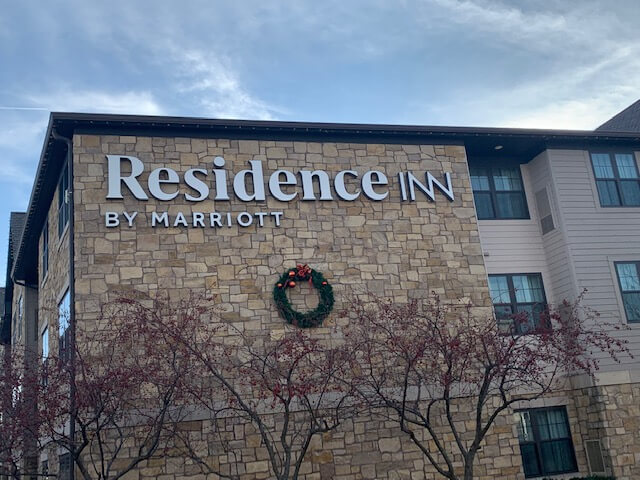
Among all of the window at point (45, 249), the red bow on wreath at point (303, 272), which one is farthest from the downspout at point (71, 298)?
the red bow on wreath at point (303, 272)

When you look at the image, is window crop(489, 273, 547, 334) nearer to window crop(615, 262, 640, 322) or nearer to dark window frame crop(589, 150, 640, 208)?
window crop(615, 262, 640, 322)

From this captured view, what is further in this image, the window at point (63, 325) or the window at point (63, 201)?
the window at point (63, 201)

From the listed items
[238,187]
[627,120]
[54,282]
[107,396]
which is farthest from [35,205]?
[627,120]

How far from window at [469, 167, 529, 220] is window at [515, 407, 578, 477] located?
537 cm

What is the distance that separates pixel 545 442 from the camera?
1848 cm

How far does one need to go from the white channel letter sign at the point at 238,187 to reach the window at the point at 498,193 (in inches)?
69.6

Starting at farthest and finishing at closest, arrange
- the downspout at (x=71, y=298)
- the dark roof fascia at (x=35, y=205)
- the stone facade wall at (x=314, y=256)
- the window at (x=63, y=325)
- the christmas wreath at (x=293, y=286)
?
the dark roof fascia at (x=35, y=205) → the christmas wreath at (x=293, y=286) → the window at (x=63, y=325) → the stone facade wall at (x=314, y=256) → the downspout at (x=71, y=298)

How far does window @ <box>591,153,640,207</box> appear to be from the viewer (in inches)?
806

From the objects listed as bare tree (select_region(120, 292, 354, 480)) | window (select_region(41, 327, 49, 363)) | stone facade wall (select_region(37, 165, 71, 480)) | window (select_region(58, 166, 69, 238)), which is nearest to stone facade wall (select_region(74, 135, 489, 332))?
bare tree (select_region(120, 292, 354, 480))

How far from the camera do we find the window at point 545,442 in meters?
18.2

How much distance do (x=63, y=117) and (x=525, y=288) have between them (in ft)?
40.7

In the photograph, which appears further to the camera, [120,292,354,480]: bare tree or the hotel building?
the hotel building

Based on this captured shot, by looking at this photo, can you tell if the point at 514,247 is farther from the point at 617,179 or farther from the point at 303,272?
the point at 303,272

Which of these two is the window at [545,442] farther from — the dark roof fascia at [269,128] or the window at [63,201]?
the window at [63,201]
